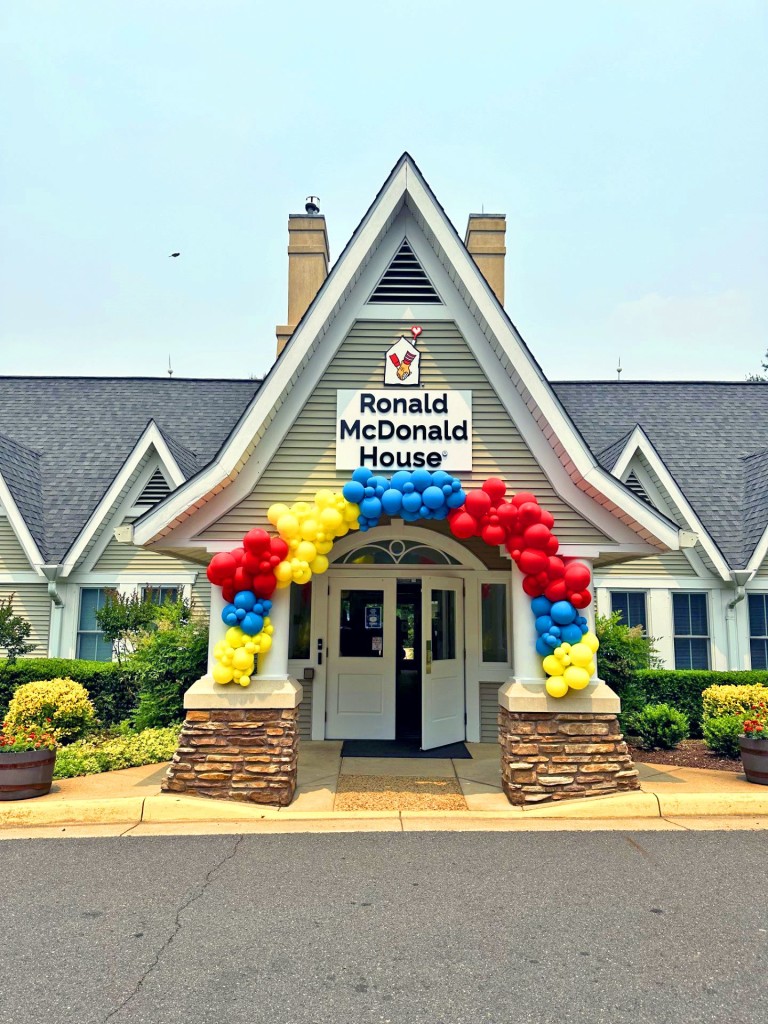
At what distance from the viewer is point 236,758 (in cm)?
758

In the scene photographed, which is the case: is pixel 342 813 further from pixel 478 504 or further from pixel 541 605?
pixel 478 504

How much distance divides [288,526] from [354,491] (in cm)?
84

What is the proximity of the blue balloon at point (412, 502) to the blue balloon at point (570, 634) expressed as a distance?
2.13 metres

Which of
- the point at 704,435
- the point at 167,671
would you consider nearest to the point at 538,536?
the point at 167,671

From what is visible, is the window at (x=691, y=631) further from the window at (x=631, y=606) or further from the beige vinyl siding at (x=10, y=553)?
the beige vinyl siding at (x=10, y=553)

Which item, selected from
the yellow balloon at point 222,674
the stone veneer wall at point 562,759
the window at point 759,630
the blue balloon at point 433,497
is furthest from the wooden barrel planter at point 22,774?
the window at point 759,630

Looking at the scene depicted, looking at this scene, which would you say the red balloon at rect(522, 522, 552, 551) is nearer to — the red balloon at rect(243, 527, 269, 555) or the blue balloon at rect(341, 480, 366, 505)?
the blue balloon at rect(341, 480, 366, 505)

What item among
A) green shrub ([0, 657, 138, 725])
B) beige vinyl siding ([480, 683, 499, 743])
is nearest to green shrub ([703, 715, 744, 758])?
beige vinyl siding ([480, 683, 499, 743])

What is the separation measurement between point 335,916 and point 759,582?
11543 mm

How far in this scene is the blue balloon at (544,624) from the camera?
25.3 feet

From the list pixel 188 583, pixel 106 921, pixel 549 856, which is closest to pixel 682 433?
pixel 188 583

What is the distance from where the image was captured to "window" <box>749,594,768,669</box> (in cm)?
1349

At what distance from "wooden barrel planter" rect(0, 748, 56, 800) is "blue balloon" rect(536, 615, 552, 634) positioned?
18.9 ft

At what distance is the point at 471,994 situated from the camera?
390 cm
